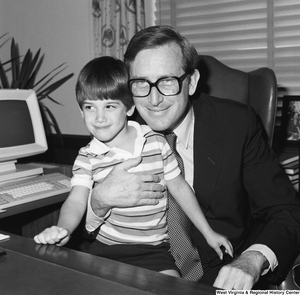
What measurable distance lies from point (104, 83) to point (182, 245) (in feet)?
1.99

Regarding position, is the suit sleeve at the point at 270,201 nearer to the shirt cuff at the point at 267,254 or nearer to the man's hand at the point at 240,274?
the shirt cuff at the point at 267,254

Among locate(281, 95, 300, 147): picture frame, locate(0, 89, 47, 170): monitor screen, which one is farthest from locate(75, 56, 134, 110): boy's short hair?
locate(281, 95, 300, 147): picture frame

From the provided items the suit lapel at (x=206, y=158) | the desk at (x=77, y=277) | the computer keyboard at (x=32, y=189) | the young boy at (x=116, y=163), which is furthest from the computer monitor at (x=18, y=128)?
the desk at (x=77, y=277)

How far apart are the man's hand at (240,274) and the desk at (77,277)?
0.29 metres

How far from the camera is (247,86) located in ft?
6.55

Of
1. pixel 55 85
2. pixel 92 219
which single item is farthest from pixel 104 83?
pixel 55 85

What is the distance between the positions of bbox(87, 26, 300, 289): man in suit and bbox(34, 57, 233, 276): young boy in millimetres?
42

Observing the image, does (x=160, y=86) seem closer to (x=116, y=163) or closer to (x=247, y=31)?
(x=116, y=163)

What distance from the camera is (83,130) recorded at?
374 centimetres

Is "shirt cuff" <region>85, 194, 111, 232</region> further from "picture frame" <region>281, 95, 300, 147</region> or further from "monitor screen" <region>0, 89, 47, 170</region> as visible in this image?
"picture frame" <region>281, 95, 300, 147</region>

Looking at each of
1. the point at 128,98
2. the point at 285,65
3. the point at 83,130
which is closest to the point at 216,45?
the point at 285,65

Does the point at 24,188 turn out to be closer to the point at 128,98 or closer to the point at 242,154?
the point at 128,98

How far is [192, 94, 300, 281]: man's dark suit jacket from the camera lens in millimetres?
1550

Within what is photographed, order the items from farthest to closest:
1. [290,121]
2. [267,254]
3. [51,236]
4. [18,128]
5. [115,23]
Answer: [115,23], [290,121], [18,128], [267,254], [51,236]
